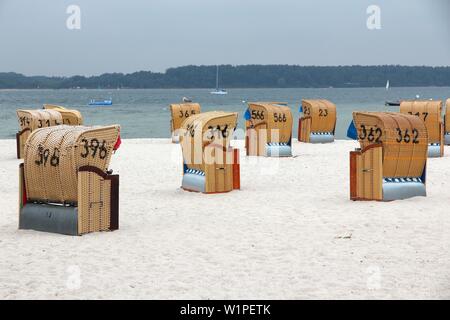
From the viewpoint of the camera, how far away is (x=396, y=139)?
1398cm

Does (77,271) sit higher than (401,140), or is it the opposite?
(401,140)

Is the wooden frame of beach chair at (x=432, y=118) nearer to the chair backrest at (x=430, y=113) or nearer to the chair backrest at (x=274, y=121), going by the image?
the chair backrest at (x=430, y=113)

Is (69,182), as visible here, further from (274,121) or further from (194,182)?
(274,121)

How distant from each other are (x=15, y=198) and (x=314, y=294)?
8739mm

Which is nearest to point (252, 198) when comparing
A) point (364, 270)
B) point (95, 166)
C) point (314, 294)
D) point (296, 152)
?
point (95, 166)

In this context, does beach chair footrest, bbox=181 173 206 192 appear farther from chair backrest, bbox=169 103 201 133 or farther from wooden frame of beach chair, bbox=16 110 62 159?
chair backrest, bbox=169 103 201 133

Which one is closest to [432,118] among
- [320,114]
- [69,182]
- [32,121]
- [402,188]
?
[320,114]

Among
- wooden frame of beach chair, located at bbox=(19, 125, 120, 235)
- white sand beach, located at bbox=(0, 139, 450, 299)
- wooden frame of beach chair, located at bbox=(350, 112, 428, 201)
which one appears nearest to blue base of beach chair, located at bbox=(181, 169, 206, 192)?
white sand beach, located at bbox=(0, 139, 450, 299)

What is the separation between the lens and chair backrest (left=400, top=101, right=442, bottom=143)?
893 inches

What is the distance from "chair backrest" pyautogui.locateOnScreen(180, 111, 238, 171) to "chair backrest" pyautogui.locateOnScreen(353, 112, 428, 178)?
104 inches

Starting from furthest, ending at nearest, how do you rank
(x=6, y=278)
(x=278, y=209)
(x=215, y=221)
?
(x=278, y=209) → (x=215, y=221) → (x=6, y=278)

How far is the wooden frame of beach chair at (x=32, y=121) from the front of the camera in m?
23.7

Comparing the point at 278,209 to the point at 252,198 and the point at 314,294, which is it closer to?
the point at 252,198

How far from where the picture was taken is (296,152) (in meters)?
25.6
